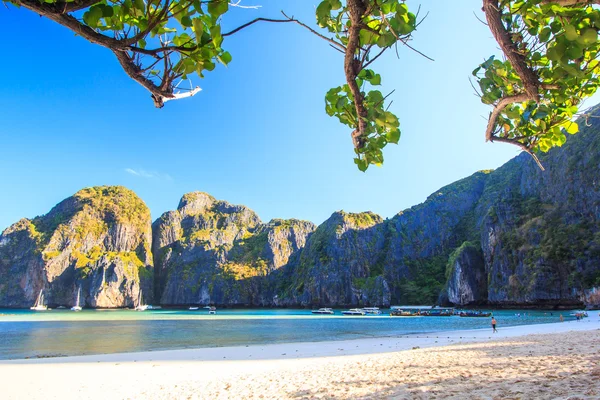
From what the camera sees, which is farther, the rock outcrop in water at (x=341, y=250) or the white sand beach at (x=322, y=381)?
the rock outcrop in water at (x=341, y=250)

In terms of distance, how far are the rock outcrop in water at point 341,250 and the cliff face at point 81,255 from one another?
549 millimetres

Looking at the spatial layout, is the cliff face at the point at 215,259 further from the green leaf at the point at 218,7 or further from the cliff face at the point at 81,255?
the green leaf at the point at 218,7

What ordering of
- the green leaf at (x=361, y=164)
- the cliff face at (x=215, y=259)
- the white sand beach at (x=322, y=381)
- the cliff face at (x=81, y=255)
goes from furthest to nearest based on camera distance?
the cliff face at (x=215, y=259), the cliff face at (x=81, y=255), the white sand beach at (x=322, y=381), the green leaf at (x=361, y=164)

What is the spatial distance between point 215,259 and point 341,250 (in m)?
68.7

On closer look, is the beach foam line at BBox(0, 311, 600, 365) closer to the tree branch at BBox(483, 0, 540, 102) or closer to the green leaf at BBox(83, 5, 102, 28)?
the tree branch at BBox(483, 0, 540, 102)

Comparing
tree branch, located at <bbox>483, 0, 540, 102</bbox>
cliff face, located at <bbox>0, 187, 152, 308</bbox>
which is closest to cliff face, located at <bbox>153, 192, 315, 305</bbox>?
cliff face, located at <bbox>0, 187, 152, 308</bbox>

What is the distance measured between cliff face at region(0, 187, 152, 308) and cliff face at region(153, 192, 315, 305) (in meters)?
9.33

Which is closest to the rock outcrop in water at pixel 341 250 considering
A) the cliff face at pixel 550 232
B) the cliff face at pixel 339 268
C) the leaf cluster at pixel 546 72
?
the cliff face at pixel 550 232

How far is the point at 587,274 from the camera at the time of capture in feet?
234

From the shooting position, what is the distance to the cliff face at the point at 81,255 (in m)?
144

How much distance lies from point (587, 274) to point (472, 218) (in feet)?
266

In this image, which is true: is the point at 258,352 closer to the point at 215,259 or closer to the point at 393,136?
the point at 393,136

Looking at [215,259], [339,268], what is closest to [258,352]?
[339,268]

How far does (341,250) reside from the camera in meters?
149
